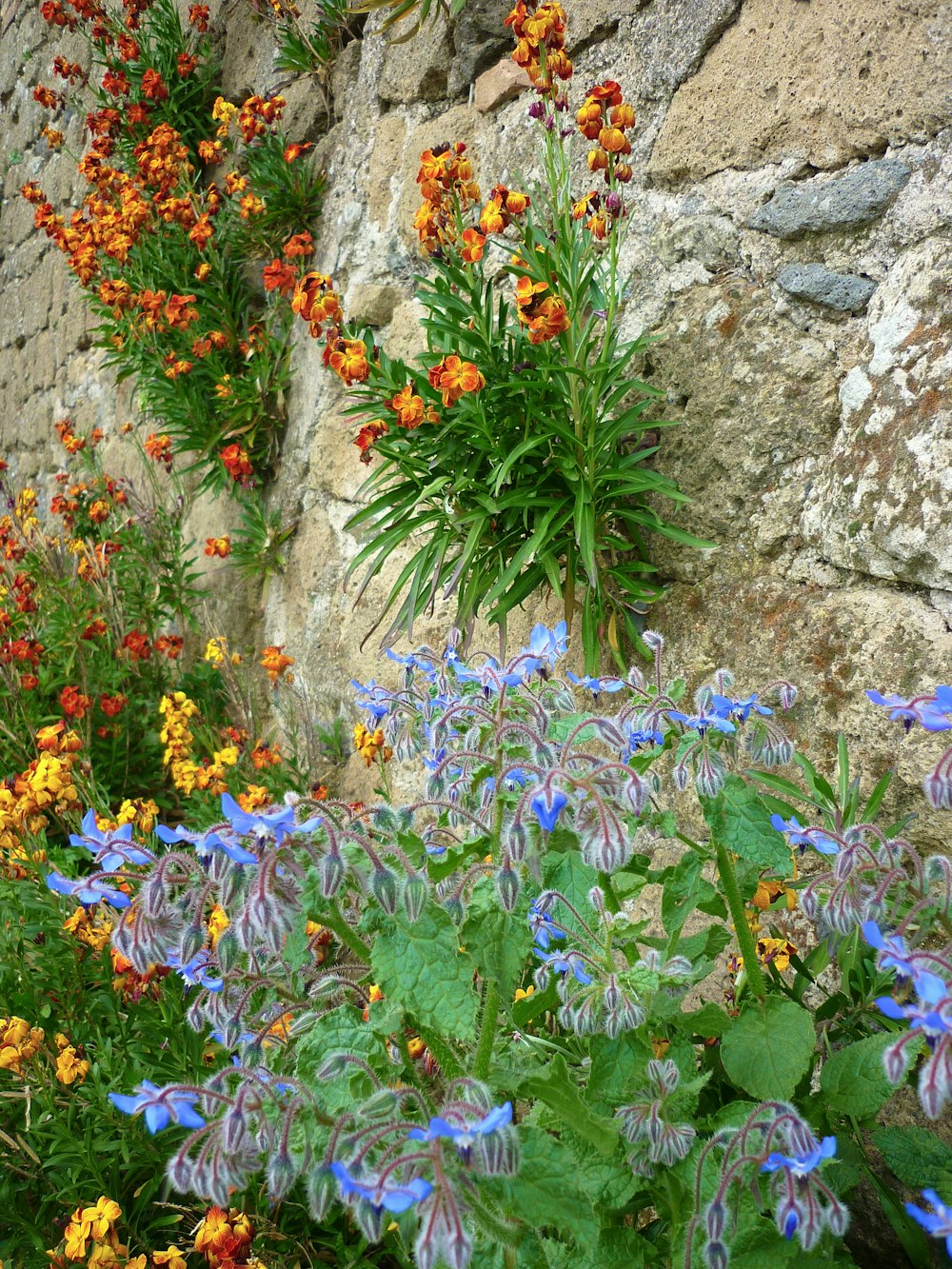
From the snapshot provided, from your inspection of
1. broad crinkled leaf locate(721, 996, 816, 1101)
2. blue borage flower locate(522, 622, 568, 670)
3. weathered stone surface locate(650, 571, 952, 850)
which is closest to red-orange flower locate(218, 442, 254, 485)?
weathered stone surface locate(650, 571, 952, 850)

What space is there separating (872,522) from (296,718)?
81.6 inches

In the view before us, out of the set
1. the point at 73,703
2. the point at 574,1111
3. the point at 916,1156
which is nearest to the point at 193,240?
the point at 73,703

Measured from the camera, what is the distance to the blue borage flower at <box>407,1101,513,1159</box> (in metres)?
0.78

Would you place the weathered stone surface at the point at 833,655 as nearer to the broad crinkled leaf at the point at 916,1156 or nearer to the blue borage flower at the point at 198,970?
the broad crinkled leaf at the point at 916,1156

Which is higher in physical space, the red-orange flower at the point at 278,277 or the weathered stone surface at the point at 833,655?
the red-orange flower at the point at 278,277

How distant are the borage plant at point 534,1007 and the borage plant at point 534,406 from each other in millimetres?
787

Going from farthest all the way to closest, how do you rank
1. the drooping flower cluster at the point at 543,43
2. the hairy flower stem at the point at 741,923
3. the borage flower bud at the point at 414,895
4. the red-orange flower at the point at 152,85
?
the red-orange flower at the point at 152,85 < the drooping flower cluster at the point at 543,43 < the hairy flower stem at the point at 741,923 < the borage flower bud at the point at 414,895

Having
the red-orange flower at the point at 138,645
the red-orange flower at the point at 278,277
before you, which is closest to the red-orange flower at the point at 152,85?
the red-orange flower at the point at 278,277

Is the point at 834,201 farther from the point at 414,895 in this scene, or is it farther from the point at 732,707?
the point at 414,895

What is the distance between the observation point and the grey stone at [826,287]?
70.8 inches

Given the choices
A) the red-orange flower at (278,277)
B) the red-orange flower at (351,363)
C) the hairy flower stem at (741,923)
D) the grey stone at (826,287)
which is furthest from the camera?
the red-orange flower at (278,277)

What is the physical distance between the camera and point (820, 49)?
6.09 ft

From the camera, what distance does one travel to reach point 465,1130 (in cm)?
81

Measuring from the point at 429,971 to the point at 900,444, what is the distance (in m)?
1.25
